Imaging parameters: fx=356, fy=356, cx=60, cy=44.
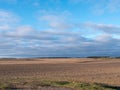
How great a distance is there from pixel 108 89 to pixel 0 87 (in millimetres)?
6598

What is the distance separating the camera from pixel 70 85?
2331 centimetres

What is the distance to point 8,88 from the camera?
20641 millimetres

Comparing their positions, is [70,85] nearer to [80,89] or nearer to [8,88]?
[80,89]

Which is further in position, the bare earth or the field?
the bare earth

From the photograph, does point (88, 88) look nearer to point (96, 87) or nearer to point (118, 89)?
point (96, 87)

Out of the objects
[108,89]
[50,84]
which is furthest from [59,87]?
[108,89]

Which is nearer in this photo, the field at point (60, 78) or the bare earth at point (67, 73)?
the field at point (60, 78)

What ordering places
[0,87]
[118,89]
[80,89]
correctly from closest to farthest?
[0,87]
[80,89]
[118,89]

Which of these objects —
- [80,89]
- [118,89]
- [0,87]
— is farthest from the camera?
[118,89]

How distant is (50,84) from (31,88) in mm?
2517

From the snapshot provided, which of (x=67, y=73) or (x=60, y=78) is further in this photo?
(x=67, y=73)

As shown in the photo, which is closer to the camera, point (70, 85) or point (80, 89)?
point (80, 89)

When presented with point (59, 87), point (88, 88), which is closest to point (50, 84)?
point (59, 87)

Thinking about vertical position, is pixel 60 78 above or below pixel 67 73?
below
